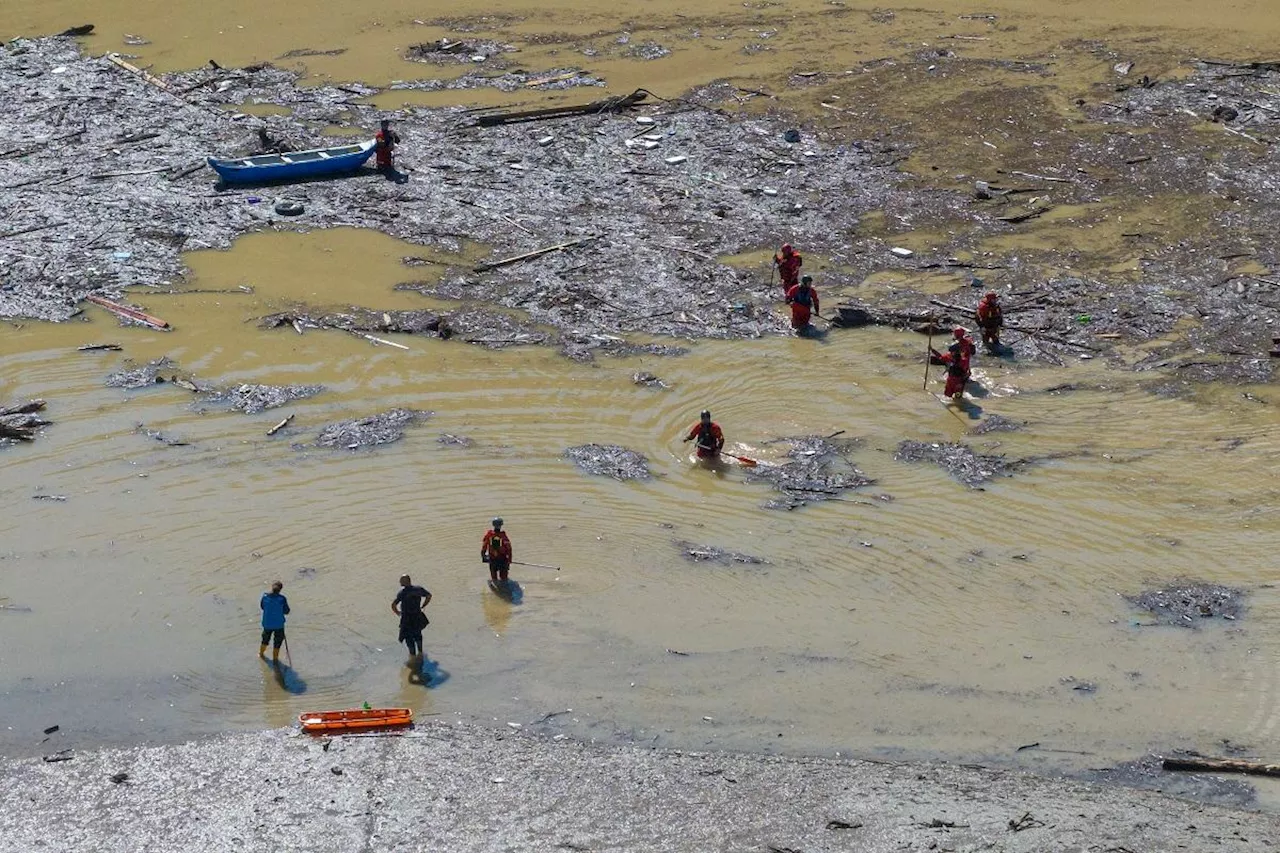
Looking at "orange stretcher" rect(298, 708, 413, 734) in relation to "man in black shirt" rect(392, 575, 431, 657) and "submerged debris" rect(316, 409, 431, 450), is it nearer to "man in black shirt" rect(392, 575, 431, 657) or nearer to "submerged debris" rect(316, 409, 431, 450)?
"man in black shirt" rect(392, 575, 431, 657)

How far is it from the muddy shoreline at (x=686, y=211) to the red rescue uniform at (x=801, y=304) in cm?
31

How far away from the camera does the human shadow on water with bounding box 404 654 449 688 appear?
600 inches

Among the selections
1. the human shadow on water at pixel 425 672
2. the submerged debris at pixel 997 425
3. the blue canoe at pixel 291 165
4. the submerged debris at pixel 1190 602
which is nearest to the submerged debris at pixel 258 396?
the human shadow on water at pixel 425 672

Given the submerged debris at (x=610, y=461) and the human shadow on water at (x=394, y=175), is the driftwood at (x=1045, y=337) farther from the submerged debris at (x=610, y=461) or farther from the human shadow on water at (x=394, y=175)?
the human shadow on water at (x=394, y=175)

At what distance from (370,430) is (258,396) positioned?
1962mm

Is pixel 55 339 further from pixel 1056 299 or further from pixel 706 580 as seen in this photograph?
pixel 1056 299

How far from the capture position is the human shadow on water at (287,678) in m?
15.1

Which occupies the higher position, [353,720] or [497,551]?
[497,551]

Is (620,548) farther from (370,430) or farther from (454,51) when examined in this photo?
(454,51)

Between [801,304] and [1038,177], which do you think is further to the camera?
[1038,177]

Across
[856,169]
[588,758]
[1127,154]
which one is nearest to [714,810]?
[588,758]

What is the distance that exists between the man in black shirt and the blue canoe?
14.6m

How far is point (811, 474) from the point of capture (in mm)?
19141

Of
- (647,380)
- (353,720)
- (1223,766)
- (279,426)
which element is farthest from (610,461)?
(1223,766)
